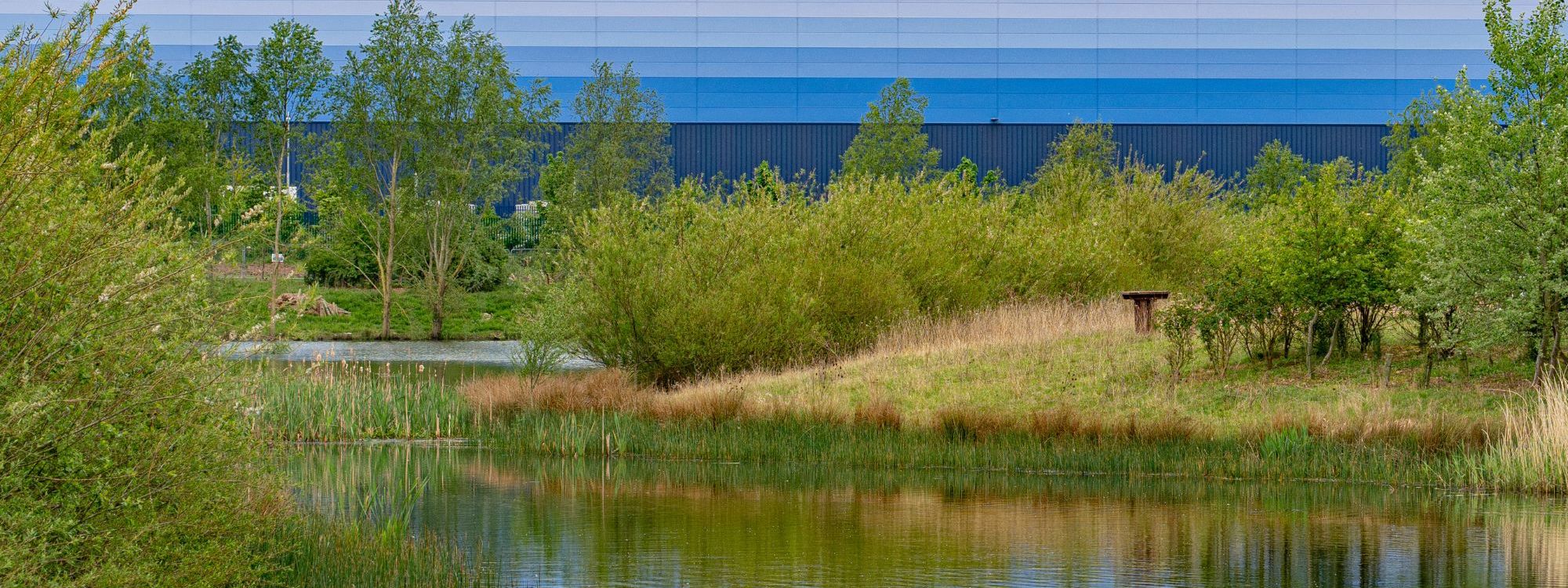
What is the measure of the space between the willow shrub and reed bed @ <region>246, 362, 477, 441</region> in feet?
11.7

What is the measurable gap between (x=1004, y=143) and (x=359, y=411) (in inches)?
1891

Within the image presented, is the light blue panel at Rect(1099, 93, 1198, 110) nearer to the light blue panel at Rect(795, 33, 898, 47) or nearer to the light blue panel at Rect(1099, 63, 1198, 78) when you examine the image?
the light blue panel at Rect(1099, 63, 1198, 78)

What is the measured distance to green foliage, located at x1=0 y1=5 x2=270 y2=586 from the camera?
7.33 m

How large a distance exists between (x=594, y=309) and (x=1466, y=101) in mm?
13565

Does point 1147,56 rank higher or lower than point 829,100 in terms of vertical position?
higher

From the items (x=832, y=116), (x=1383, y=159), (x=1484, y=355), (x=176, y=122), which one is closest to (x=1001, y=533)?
(x=1484, y=355)

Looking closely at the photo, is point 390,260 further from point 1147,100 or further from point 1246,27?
point 1246,27

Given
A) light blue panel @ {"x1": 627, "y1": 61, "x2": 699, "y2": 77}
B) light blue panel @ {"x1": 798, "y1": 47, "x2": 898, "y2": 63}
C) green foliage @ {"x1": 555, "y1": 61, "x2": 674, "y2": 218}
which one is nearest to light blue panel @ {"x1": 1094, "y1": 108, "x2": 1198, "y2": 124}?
light blue panel @ {"x1": 798, "y1": 47, "x2": 898, "y2": 63}

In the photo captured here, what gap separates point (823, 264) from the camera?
28.9 metres

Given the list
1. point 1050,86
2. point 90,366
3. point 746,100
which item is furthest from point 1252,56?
point 90,366

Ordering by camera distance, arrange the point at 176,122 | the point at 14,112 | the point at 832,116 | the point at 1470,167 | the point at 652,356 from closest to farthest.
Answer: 1. the point at 14,112
2. the point at 1470,167
3. the point at 652,356
4. the point at 176,122
5. the point at 832,116

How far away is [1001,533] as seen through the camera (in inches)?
586

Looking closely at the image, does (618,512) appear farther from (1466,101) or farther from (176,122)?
(176,122)

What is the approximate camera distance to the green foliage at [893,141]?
54562mm
